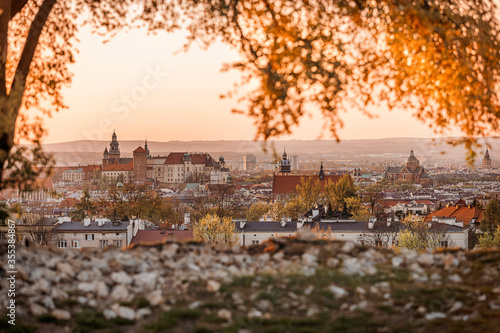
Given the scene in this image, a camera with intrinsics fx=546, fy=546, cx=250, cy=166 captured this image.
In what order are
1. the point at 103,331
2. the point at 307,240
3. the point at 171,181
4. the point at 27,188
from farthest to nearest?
the point at 171,181
the point at 307,240
the point at 27,188
the point at 103,331

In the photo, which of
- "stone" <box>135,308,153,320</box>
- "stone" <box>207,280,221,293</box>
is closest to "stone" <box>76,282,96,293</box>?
"stone" <box>135,308,153,320</box>

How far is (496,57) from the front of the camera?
548 cm

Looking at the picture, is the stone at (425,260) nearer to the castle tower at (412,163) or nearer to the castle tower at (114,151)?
the castle tower at (412,163)

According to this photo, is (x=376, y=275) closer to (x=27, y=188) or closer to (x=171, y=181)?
(x=27, y=188)

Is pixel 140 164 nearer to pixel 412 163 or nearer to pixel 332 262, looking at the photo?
pixel 412 163

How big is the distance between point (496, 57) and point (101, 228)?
30.9m

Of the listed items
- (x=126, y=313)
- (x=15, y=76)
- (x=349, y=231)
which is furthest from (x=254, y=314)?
(x=349, y=231)

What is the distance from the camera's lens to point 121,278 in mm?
4785

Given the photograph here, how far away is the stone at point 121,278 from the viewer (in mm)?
4754

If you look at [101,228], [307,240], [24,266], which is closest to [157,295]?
[24,266]

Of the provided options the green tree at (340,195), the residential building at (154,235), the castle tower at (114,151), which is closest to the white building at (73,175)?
the castle tower at (114,151)

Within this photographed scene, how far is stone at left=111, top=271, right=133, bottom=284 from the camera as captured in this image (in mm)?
4754

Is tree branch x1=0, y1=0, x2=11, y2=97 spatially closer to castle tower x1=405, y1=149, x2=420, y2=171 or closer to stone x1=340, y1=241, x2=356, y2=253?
stone x1=340, y1=241, x2=356, y2=253

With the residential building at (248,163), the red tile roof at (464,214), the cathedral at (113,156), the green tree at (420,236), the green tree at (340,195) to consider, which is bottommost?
the red tile roof at (464,214)
